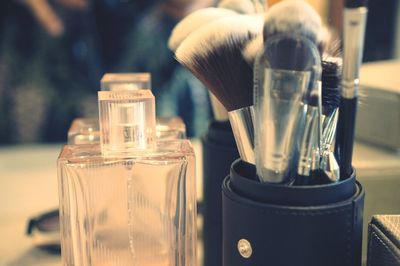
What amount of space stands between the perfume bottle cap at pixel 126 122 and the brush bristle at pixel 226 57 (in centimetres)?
5

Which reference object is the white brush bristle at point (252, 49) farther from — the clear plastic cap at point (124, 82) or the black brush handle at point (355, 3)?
the clear plastic cap at point (124, 82)

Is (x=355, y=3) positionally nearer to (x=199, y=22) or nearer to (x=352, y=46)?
(x=352, y=46)

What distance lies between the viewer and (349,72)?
27 cm

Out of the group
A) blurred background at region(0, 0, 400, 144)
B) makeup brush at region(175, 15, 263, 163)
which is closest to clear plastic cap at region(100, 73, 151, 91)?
makeup brush at region(175, 15, 263, 163)

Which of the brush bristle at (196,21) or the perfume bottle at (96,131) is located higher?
the brush bristle at (196,21)

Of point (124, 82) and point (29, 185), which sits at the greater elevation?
point (124, 82)

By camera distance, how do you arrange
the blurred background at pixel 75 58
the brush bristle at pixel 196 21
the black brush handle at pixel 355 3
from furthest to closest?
the blurred background at pixel 75 58 → the brush bristle at pixel 196 21 → the black brush handle at pixel 355 3

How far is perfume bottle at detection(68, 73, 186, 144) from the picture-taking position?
424 millimetres

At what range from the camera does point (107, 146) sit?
363mm

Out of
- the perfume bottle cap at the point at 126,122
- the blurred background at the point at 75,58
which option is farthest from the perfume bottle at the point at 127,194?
the blurred background at the point at 75,58

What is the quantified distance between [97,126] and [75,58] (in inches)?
12.9

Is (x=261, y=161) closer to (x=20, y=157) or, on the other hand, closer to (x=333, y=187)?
(x=333, y=187)

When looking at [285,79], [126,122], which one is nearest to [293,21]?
[285,79]

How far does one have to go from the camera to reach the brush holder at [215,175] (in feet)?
1.28
